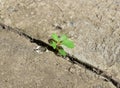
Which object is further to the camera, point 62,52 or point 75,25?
point 75,25

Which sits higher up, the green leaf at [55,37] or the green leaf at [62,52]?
the green leaf at [55,37]

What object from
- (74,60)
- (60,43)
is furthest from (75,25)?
(74,60)

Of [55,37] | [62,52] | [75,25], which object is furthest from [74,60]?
[75,25]

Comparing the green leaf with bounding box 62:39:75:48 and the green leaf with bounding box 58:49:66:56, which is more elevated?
the green leaf with bounding box 62:39:75:48

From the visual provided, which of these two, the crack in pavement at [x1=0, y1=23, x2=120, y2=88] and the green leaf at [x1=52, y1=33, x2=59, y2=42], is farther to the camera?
the green leaf at [x1=52, y1=33, x2=59, y2=42]

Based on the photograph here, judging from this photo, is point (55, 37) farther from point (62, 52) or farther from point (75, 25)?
point (75, 25)
